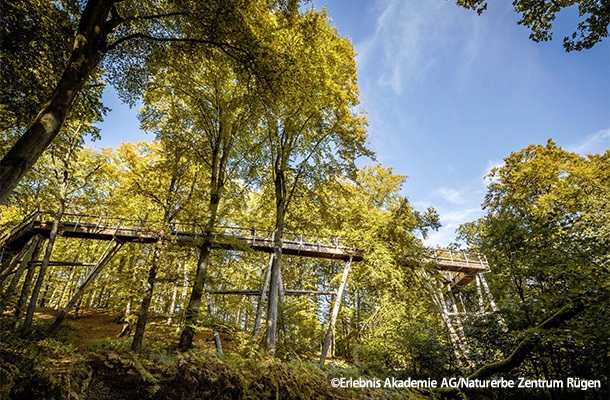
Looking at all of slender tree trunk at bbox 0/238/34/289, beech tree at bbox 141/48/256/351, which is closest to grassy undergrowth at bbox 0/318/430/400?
beech tree at bbox 141/48/256/351

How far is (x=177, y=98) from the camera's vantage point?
30.6 feet

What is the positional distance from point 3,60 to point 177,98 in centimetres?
498

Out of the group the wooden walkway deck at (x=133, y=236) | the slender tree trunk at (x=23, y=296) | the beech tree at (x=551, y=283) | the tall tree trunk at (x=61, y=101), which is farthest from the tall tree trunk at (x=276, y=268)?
the slender tree trunk at (x=23, y=296)

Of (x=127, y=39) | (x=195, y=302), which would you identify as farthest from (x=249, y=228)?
(x=127, y=39)

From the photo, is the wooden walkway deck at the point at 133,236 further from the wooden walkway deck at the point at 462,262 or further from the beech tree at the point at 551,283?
the beech tree at the point at 551,283

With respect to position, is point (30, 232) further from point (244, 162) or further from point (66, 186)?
point (244, 162)

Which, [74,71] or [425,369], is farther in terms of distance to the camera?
[425,369]

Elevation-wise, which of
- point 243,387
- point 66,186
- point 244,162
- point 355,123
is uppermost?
point 355,123

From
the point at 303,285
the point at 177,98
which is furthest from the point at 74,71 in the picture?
the point at 303,285

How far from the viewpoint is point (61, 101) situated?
356 cm

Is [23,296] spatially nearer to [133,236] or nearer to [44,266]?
[44,266]

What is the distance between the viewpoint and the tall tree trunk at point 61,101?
10.0ft

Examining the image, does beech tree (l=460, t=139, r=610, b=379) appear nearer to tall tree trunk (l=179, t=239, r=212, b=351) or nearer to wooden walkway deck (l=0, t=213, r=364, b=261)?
wooden walkway deck (l=0, t=213, r=364, b=261)

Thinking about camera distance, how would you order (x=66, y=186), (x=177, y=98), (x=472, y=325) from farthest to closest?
(x=66, y=186) < (x=177, y=98) < (x=472, y=325)
